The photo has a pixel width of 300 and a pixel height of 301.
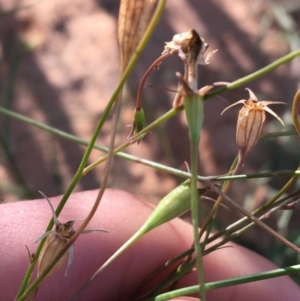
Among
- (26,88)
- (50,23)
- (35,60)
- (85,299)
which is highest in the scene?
(50,23)

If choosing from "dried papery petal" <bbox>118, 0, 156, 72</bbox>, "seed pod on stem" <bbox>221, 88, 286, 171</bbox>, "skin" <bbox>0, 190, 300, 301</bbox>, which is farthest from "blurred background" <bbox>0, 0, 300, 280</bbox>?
"dried papery petal" <bbox>118, 0, 156, 72</bbox>

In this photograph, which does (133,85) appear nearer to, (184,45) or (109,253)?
(109,253)

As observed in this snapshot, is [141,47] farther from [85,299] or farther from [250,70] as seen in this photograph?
[250,70]

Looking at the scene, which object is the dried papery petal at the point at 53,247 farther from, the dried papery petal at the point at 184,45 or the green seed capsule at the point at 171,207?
the dried papery petal at the point at 184,45

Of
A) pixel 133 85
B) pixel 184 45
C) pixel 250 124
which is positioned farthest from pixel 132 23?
pixel 133 85

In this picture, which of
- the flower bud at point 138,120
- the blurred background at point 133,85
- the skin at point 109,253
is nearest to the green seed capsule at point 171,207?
the flower bud at point 138,120

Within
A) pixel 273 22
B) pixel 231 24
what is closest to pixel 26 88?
pixel 231 24
